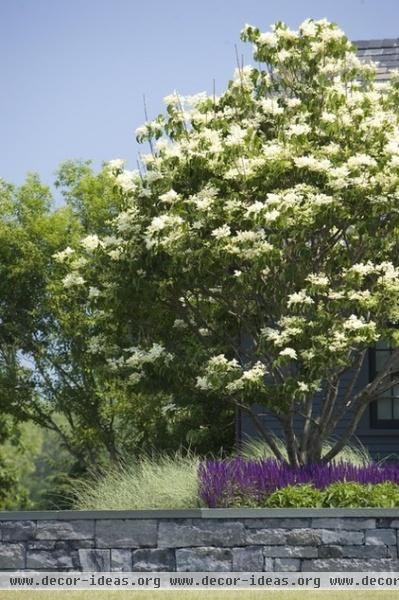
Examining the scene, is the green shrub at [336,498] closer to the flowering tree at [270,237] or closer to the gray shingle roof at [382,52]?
the flowering tree at [270,237]

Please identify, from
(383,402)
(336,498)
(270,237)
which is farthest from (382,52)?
(336,498)

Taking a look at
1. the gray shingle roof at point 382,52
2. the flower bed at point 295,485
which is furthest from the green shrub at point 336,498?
the gray shingle roof at point 382,52

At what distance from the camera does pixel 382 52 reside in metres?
20.1

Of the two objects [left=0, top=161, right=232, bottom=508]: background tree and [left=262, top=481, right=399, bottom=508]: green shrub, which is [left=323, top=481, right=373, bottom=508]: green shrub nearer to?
[left=262, top=481, right=399, bottom=508]: green shrub

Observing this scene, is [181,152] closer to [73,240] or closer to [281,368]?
[281,368]

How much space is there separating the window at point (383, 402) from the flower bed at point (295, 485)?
13.0 feet

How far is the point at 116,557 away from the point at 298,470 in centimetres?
249

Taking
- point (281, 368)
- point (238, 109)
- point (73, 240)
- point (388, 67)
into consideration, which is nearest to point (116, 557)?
point (281, 368)

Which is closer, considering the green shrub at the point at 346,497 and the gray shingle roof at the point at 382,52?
the green shrub at the point at 346,497

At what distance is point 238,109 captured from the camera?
566 inches

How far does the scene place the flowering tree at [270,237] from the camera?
12953 millimetres

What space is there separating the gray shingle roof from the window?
5.15m

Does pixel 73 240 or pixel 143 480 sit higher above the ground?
pixel 73 240

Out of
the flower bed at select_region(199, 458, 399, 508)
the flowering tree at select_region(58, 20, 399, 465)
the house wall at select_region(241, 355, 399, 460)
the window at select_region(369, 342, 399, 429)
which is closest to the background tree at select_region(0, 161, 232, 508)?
the house wall at select_region(241, 355, 399, 460)
